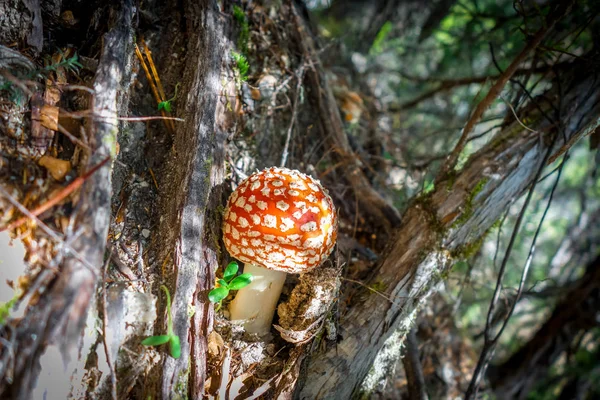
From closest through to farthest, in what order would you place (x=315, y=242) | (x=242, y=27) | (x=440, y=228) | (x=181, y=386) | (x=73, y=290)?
(x=73, y=290) < (x=181, y=386) < (x=315, y=242) < (x=440, y=228) < (x=242, y=27)

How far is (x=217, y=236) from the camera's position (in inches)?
100

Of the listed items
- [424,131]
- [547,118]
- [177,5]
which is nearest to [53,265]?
[177,5]

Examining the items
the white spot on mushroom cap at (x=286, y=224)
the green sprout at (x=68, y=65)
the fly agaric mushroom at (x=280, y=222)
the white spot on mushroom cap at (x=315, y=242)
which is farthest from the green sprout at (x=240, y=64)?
the white spot on mushroom cap at (x=315, y=242)

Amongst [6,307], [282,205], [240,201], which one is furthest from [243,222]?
[6,307]

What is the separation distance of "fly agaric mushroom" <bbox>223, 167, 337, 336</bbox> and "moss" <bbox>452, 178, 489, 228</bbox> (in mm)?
1033

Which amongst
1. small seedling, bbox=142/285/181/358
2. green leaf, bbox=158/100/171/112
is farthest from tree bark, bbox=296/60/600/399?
green leaf, bbox=158/100/171/112

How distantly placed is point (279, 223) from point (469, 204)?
158cm

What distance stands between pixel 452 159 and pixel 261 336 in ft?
6.97

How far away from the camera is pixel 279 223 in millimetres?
2199

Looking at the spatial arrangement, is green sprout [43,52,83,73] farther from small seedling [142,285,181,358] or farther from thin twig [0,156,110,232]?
small seedling [142,285,181,358]

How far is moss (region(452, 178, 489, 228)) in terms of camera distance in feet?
9.15

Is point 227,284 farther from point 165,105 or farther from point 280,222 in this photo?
point 165,105

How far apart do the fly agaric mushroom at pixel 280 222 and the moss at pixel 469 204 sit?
40.7 inches

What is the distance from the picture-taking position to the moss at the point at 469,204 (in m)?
2.79
